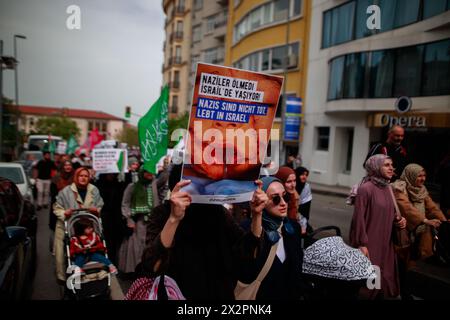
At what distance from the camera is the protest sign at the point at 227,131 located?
181 centimetres

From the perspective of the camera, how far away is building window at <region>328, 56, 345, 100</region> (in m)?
17.7

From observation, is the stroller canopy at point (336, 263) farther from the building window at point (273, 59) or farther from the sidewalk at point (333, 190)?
the building window at point (273, 59)

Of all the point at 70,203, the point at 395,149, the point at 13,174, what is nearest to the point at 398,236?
the point at 395,149

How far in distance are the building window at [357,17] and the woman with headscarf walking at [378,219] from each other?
1.61 m

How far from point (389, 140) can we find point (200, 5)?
316cm

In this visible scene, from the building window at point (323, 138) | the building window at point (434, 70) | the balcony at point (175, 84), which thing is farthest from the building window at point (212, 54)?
the building window at point (434, 70)

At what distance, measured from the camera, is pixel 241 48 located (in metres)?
25.6

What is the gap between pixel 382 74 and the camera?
15.0 metres

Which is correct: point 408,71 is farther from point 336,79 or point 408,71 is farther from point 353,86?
point 336,79

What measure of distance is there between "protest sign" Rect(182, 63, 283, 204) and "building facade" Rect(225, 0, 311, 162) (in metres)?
17.4

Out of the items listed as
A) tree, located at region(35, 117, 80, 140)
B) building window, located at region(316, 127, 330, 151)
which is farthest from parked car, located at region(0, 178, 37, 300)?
tree, located at region(35, 117, 80, 140)
